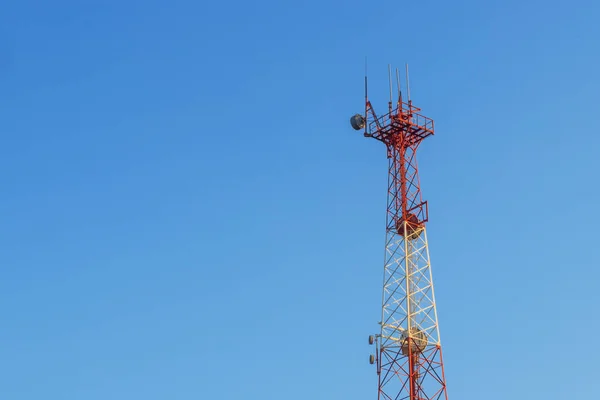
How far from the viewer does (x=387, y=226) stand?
81938 millimetres

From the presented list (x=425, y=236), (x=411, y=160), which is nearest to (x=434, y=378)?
(x=425, y=236)

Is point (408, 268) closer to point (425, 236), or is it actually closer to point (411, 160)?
point (425, 236)

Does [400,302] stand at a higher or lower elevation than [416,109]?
lower

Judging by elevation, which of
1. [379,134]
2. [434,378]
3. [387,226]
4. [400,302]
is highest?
[379,134]

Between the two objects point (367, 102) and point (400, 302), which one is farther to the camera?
point (367, 102)

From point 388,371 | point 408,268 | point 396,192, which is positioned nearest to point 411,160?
point 396,192

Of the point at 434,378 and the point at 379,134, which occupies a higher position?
the point at 379,134

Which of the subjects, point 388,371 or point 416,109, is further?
point 416,109

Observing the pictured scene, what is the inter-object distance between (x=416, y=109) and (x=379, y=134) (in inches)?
123

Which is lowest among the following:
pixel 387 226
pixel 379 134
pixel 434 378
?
pixel 434 378

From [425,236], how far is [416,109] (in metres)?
9.26

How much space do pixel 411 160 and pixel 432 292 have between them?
9943mm

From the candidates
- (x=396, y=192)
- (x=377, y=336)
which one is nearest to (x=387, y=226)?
(x=396, y=192)

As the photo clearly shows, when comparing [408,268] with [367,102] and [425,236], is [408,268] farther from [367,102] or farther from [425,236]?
[367,102]
